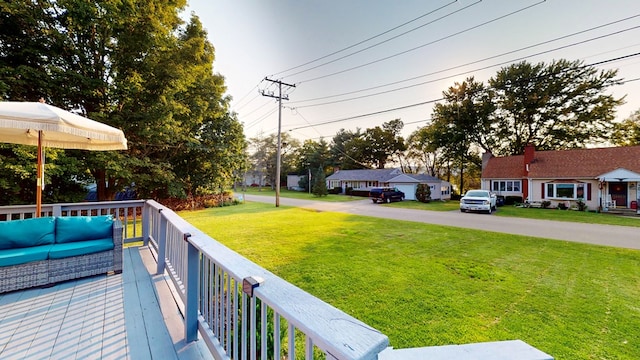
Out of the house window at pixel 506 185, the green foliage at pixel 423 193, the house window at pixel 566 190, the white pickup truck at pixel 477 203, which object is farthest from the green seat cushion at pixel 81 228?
the house window at pixel 506 185

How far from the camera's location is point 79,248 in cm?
353

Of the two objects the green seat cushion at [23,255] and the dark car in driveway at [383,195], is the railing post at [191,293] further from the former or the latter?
the dark car in driveway at [383,195]

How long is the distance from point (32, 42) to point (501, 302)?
14.6 meters

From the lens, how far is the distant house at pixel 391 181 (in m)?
26.0

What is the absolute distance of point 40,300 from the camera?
9.86 feet

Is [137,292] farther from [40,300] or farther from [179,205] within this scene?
[179,205]

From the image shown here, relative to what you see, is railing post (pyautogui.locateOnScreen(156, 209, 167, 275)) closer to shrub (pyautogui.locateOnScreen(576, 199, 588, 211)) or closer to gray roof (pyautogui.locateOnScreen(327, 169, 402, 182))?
shrub (pyautogui.locateOnScreen(576, 199, 588, 211))

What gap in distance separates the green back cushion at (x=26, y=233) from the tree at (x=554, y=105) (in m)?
27.2

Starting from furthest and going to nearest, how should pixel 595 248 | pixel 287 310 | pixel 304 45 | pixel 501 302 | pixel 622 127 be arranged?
pixel 622 127
pixel 304 45
pixel 595 248
pixel 501 302
pixel 287 310

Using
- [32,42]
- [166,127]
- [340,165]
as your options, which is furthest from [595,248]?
[340,165]

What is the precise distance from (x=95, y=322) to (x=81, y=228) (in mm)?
1903

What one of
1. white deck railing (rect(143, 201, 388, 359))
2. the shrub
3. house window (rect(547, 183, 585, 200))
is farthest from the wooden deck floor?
house window (rect(547, 183, 585, 200))

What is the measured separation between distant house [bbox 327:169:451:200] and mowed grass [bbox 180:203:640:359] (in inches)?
711

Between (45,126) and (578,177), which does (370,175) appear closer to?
(578,177)
